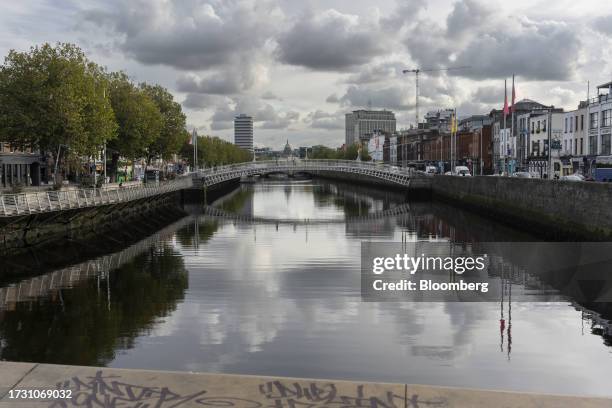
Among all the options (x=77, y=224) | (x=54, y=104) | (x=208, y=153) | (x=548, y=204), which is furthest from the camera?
(x=208, y=153)

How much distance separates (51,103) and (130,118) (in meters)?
14.0

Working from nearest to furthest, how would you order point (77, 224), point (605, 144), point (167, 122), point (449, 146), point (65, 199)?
1. point (65, 199)
2. point (77, 224)
3. point (605, 144)
4. point (167, 122)
5. point (449, 146)

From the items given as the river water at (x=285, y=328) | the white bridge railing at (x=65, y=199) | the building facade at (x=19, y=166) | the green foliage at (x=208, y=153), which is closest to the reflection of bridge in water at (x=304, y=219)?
the white bridge railing at (x=65, y=199)

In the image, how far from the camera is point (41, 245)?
1153 inches

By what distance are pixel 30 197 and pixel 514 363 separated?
24.8 meters

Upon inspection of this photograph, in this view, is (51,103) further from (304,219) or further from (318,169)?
(318,169)

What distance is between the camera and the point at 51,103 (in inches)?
1516

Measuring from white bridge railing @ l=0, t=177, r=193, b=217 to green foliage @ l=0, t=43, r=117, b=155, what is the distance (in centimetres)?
418

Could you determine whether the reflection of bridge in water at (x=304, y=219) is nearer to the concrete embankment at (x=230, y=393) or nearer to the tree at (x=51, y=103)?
the tree at (x=51, y=103)

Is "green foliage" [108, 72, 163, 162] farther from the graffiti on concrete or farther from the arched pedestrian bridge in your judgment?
the graffiti on concrete

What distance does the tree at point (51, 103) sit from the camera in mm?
38562

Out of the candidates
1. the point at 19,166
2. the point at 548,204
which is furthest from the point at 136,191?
the point at 548,204

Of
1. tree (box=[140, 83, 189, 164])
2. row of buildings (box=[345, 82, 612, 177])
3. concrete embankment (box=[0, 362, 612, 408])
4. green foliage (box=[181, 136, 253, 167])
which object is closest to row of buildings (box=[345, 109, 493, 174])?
row of buildings (box=[345, 82, 612, 177])

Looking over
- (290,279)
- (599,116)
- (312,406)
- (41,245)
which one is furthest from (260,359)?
(599,116)
